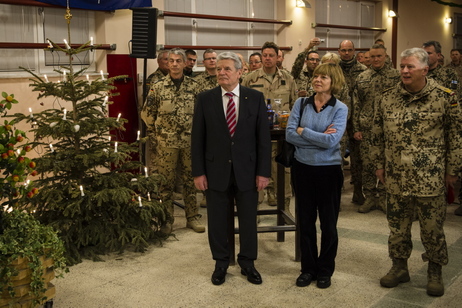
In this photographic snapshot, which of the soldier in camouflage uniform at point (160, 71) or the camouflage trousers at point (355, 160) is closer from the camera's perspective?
the camouflage trousers at point (355, 160)

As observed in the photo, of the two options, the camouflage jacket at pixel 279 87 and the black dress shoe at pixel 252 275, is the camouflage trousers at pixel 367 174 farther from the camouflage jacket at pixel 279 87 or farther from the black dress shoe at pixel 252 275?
the black dress shoe at pixel 252 275

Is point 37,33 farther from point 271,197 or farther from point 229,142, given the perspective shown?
point 229,142

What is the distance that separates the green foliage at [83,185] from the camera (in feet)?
15.3

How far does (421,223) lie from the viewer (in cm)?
383

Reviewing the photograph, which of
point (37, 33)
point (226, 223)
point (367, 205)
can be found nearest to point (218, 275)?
point (226, 223)

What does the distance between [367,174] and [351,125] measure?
58 centimetres

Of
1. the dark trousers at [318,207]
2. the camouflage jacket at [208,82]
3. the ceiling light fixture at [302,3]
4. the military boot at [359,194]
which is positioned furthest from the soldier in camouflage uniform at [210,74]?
the ceiling light fixture at [302,3]

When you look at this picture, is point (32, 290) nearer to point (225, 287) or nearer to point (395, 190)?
point (225, 287)

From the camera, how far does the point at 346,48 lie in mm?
6582

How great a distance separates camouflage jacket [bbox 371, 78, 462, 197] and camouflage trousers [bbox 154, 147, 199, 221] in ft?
7.37

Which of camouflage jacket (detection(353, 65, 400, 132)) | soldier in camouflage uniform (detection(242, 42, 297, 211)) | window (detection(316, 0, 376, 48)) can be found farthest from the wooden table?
window (detection(316, 0, 376, 48))

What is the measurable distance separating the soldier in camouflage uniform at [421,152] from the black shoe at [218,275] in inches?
44.9

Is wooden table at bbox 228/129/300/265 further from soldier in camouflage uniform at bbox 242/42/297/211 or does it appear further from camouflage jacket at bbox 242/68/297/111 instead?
camouflage jacket at bbox 242/68/297/111

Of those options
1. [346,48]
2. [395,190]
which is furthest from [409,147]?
[346,48]
